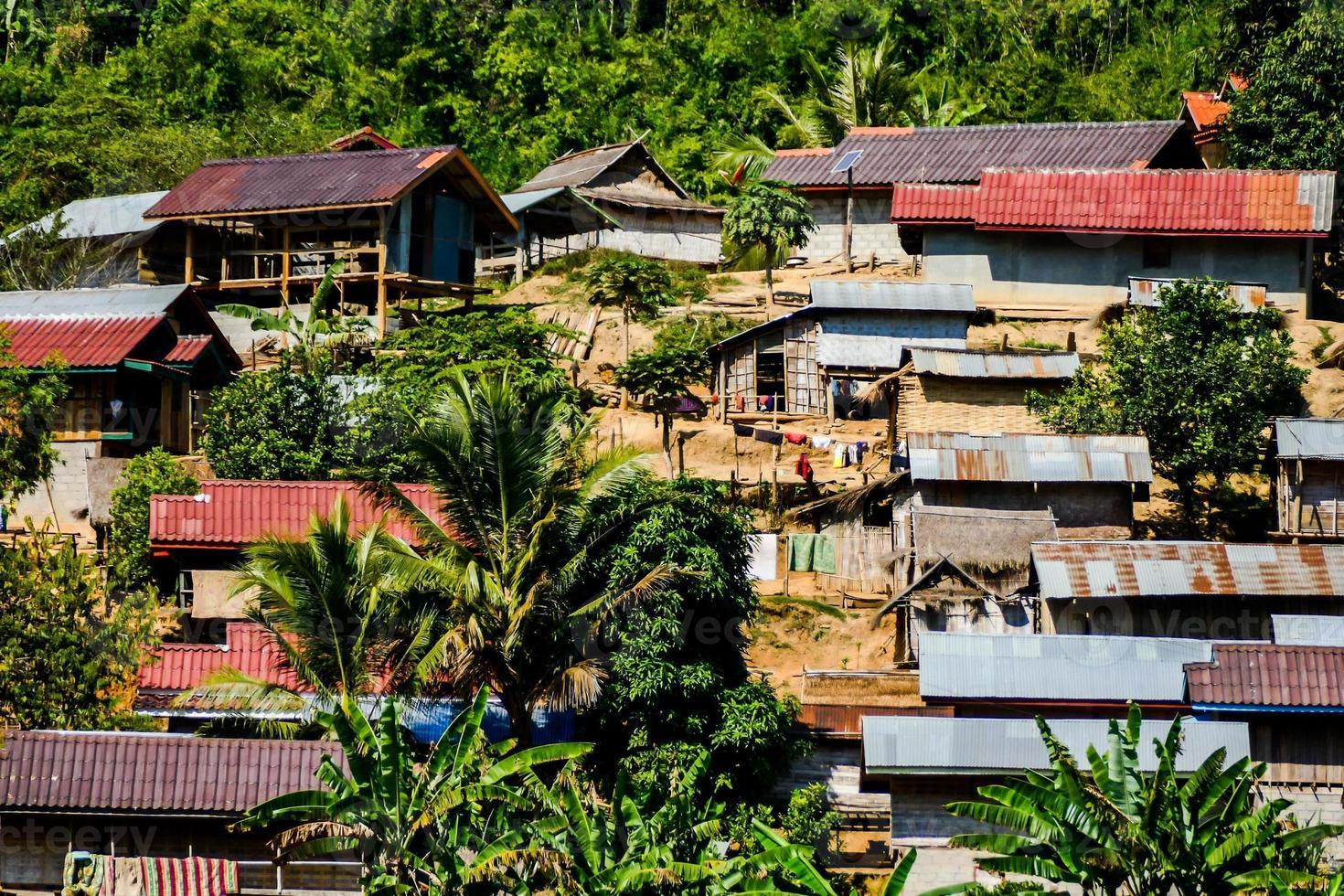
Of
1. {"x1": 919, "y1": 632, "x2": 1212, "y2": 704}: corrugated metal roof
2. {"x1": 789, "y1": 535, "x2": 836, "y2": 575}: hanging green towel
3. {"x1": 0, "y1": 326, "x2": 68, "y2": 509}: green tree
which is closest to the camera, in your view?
{"x1": 0, "y1": 326, "x2": 68, "y2": 509}: green tree

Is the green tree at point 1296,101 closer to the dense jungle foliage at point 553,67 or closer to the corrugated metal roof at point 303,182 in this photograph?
the dense jungle foliage at point 553,67

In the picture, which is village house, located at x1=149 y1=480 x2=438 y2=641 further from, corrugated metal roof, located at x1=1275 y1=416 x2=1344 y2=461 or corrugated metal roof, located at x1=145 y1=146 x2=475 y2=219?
corrugated metal roof, located at x1=1275 y1=416 x2=1344 y2=461

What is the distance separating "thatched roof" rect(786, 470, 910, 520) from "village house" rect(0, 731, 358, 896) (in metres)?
11.4

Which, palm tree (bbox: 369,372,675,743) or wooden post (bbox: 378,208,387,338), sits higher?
wooden post (bbox: 378,208,387,338)

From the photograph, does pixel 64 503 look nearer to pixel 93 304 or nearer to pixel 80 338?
pixel 80 338

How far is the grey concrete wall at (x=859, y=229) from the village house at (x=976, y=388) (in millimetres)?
11479

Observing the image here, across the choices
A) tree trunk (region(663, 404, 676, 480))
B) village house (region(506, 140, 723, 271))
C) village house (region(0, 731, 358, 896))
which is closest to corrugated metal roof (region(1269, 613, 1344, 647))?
tree trunk (region(663, 404, 676, 480))

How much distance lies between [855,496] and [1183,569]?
19.3 feet

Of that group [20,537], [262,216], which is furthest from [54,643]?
[262,216]

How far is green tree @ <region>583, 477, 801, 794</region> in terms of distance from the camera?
24047mm

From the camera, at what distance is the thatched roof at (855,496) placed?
30.9 meters

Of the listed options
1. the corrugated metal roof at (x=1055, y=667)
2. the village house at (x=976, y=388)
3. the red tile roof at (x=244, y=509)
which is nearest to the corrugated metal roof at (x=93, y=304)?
the red tile roof at (x=244, y=509)

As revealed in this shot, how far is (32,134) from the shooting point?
49969mm

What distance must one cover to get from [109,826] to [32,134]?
1254 inches
